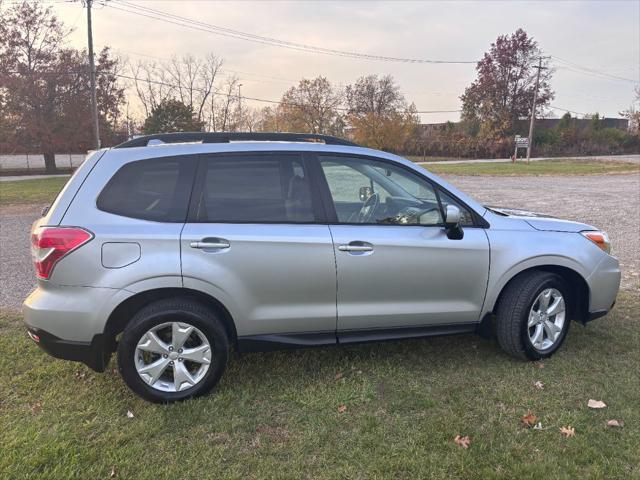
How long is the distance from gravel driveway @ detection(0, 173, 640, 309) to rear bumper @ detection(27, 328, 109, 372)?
236 centimetres

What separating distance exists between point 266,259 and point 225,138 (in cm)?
101

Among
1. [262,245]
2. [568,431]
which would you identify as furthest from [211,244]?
[568,431]

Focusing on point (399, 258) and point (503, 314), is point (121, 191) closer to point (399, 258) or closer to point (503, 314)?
point (399, 258)

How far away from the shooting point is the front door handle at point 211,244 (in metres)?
3.13

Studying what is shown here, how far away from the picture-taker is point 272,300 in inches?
130

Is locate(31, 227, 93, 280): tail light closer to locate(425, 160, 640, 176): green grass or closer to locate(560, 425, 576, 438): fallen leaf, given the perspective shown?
locate(560, 425, 576, 438): fallen leaf

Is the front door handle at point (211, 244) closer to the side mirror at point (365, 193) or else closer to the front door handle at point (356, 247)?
the front door handle at point (356, 247)

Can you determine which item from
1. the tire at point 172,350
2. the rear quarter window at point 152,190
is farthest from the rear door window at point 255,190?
the tire at point 172,350

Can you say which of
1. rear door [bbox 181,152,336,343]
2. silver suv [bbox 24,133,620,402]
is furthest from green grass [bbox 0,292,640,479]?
rear door [bbox 181,152,336,343]

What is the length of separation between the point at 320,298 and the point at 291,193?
0.76 m

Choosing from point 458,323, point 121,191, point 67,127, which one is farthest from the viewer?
point 67,127

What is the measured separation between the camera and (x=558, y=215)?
11344mm

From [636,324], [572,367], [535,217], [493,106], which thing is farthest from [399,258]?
[493,106]

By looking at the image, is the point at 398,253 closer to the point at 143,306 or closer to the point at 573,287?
the point at 573,287
